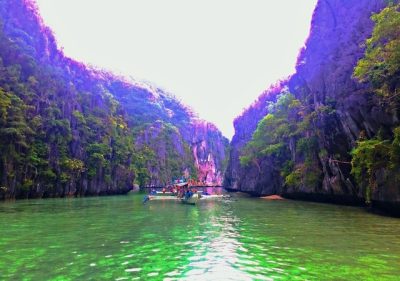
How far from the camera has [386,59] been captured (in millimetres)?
22562

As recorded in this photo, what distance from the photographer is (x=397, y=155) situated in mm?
21250

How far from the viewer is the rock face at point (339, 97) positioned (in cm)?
2703

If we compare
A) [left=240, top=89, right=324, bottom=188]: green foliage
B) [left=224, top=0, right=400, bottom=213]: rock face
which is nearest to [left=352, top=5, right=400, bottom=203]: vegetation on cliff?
[left=224, top=0, right=400, bottom=213]: rock face

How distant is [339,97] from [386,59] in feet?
34.9

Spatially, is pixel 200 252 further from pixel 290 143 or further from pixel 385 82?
pixel 290 143

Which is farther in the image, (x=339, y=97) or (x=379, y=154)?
(x=339, y=97)

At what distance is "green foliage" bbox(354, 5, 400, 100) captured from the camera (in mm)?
21781

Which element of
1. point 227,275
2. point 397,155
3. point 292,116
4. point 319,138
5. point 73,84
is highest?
point 73,84

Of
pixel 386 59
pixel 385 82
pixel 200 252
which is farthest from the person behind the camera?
pixel 385 82

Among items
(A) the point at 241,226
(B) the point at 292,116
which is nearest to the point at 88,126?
(B) the point at 292,116

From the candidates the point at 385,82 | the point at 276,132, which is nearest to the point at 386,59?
the point at 385,82

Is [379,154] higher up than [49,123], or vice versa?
[49,123]

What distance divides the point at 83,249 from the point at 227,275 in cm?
589

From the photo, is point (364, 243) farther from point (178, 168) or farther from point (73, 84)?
point (178, 168)
